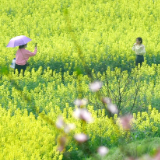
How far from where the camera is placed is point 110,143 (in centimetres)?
464

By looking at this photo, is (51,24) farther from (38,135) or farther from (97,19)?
(38,135)

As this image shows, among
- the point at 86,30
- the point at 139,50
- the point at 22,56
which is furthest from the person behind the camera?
the point at 86,30

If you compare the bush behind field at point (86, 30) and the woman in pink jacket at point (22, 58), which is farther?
the bush behind field at point (86, 30)

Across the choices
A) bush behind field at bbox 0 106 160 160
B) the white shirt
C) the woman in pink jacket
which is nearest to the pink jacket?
A: the woman in pink jacket

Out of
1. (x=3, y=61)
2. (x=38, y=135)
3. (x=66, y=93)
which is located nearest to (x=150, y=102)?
(x=66, y=93)

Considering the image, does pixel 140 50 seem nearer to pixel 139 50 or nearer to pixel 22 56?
pixel 139 50

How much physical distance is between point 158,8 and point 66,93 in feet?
27.9

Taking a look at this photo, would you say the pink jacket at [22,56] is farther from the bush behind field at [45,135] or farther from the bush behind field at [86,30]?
the bush behind field at [45,135]

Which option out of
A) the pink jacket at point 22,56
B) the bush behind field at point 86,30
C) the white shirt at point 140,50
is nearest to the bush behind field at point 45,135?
the pink jacket at point 22,56

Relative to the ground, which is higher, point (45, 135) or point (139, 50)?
point (139, 50)

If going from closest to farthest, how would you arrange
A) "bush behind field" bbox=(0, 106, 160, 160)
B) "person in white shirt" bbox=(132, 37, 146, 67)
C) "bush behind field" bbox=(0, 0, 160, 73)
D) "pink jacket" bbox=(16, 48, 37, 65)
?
"bush behind field" bbox=(0, 106, 160, 160), "pink jacket" bbox=(16, 48, 37, 65), "person in white shirt" bbox=(132, 37, 146, 67), "bush behind field" bbox=(0, 0, 160, 73)

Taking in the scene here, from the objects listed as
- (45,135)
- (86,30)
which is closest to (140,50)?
(86,30)

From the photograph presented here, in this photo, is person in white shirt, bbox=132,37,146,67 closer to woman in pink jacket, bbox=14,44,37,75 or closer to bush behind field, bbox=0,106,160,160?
woman in pink jacket, bbox=14,44,37,75

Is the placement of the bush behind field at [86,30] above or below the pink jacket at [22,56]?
above
